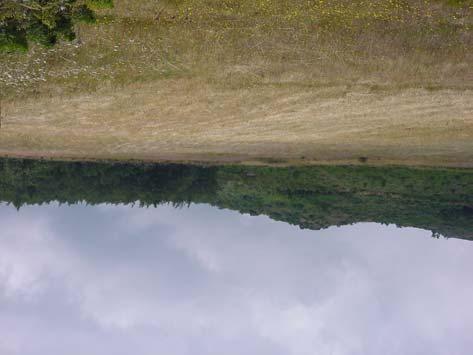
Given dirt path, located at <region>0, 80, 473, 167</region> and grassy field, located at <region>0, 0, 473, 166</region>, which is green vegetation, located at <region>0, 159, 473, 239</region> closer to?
dirt path, located at <region>0, 80, 473, 167</region>

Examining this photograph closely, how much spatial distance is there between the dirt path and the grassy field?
0.11 metres

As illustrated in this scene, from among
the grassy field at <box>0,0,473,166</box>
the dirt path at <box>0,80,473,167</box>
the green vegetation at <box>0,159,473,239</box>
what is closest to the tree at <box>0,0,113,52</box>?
the grassy field at <box>0,0,473,166</box>

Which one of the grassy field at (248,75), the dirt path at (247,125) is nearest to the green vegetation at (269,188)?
the dirt path at (247,125)

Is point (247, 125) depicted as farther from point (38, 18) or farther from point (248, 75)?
point (38, 18)

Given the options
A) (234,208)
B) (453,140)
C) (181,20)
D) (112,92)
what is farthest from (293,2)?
(234,208)

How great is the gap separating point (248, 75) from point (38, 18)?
46.3 ft

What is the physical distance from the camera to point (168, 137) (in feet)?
132

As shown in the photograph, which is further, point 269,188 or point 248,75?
point 269,188

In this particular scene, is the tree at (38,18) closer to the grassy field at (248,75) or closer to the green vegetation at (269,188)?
the grassy field at (248,75)

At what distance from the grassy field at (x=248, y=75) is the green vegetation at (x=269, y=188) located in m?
4.12

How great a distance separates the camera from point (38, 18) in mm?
32188

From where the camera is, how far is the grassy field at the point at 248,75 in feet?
110

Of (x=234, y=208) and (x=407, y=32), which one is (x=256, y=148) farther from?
(x=407, y=32)

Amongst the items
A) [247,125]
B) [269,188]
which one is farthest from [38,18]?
[269,188]
